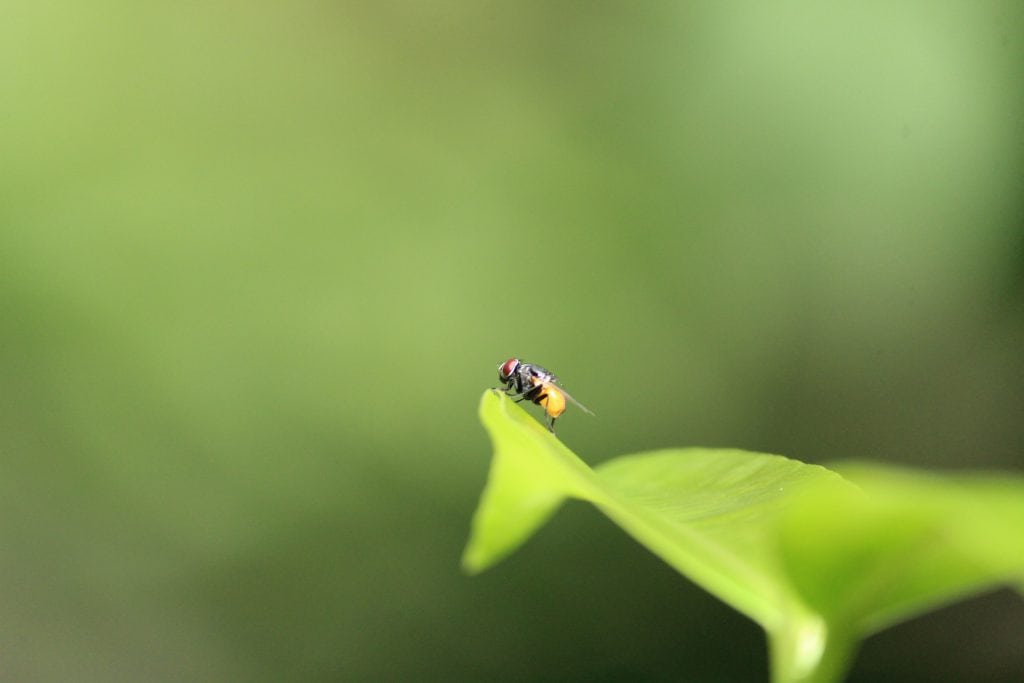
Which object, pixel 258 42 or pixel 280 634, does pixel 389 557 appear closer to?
pixel 280 634

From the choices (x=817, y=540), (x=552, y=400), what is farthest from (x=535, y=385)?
(x=817, y=540)

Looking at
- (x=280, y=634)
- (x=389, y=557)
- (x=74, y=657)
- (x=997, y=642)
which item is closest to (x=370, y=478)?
(x=389, y=557)

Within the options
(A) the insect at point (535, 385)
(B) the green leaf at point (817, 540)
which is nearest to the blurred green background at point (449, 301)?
(A) the insect at point (535, 385)

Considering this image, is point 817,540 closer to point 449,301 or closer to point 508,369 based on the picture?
point 508,369

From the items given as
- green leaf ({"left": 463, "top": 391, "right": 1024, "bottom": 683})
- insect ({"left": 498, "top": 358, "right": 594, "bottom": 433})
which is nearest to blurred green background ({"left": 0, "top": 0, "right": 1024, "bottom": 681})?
insect ({"left": 498, "top": 358, "right": 594, "bottom": 433})

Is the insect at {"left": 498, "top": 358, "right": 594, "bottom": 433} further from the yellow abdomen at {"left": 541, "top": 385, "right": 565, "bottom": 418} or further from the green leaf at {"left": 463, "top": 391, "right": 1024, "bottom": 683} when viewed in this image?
the green leaf at {"left": 463, "top": 391, "right": 1024, "bottom": 683}

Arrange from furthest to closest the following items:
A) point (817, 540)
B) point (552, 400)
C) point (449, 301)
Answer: point (449, 301), point (552, 400), point (817, 540)
